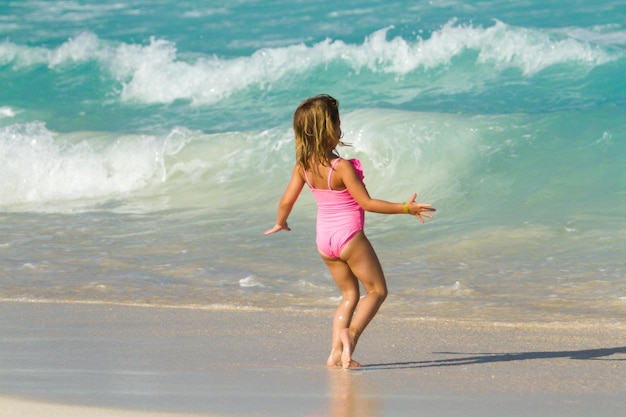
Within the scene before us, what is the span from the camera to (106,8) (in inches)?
998

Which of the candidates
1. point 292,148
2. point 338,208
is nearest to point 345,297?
point 338,208

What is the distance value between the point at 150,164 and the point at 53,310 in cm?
813

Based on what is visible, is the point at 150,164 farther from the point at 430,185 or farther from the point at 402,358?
the point at 402,358

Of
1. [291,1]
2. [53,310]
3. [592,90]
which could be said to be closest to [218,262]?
[53,310]

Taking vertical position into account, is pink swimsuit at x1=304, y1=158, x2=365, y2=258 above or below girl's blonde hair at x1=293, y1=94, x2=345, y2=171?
below

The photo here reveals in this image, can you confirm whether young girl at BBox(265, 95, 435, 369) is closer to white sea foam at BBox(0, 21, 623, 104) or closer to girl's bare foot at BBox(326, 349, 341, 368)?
girl's bare foot at BBox(326, 349, 341, 368)

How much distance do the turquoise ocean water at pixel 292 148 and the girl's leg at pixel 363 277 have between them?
58.4 inches

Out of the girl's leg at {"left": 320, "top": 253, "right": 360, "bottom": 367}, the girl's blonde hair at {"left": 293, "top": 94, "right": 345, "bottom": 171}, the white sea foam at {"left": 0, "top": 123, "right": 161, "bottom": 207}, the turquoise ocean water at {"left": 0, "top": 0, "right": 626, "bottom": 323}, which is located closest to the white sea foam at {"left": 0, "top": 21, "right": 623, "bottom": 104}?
the turquoise ocean water at {"left": 0, "top": 0, "right": 626, "bottom": 323}

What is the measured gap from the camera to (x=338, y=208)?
190 inches

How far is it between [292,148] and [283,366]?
30.1 ft

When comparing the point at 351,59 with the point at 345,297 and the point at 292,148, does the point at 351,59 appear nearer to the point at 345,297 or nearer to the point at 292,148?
the point at 292,148

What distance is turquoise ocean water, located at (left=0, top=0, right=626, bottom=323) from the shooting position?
7559 millimetres

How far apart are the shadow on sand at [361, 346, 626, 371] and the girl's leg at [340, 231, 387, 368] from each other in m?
0.16

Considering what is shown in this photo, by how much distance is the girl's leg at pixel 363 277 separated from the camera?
4.82 m
